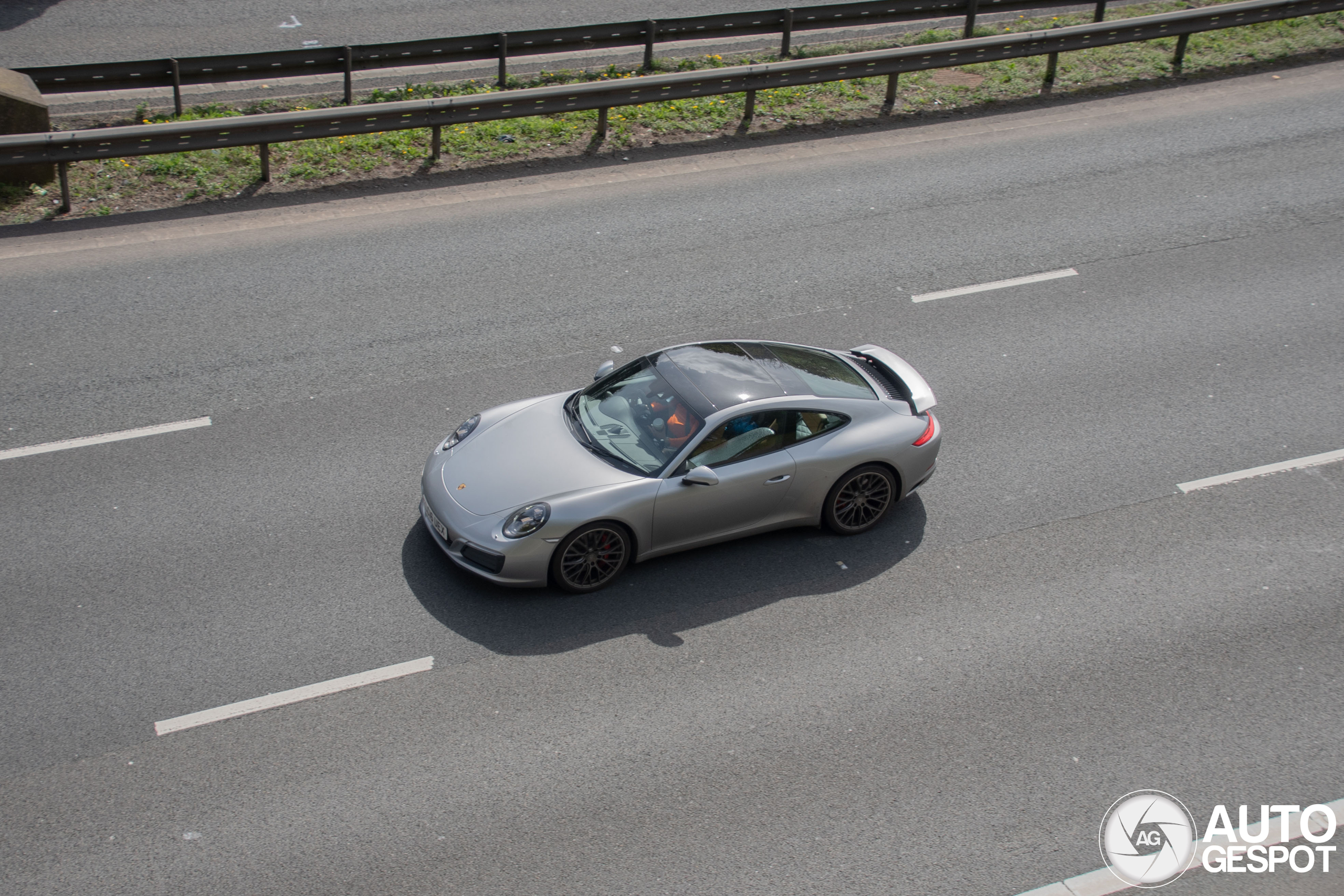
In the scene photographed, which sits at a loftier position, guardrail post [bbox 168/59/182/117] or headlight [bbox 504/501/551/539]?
guardrail post [bbox 168/59/182/117]

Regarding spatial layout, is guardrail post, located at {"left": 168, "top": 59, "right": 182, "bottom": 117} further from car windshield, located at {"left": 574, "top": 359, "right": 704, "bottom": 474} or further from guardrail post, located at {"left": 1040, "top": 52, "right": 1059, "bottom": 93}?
guardrail post, located at {"left": 1040, "top": 52, "right": 1059, "bottom": 93}

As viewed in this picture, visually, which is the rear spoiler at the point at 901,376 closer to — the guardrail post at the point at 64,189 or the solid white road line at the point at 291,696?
the solid white road line at the point at 291,696

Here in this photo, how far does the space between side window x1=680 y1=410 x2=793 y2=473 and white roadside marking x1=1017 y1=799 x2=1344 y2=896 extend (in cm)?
329

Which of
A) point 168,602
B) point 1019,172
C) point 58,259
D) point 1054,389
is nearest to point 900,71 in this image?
point 1019,172

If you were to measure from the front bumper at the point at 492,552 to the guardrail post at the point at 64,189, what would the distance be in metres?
7.74

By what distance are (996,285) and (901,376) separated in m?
3.21

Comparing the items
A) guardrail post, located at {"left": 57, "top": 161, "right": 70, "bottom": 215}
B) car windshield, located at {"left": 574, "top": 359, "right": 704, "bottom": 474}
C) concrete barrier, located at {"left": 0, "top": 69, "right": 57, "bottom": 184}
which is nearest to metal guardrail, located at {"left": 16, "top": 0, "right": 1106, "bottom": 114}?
concrete barrier, located at {"left": 0, "top": 69, "right": 57, "bottom": 184}

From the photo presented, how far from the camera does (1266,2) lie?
1670 centimetres

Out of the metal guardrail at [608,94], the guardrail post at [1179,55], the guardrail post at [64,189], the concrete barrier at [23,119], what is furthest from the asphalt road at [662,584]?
the guardrail post at [1179,55]

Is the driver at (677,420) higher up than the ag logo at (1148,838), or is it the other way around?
the driver at (677,420)

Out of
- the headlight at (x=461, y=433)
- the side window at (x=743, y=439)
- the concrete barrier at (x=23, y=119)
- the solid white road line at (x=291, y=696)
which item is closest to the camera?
the solid white road line at (x=291, y=696)

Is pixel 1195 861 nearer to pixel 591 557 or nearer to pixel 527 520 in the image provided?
pixel 591 557

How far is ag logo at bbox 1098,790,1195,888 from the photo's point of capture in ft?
19.2

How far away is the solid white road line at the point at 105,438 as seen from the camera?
866 centimetres
